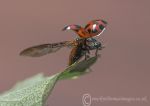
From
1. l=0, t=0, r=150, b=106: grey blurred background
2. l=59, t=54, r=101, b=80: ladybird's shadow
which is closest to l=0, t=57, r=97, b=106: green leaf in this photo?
l=59, t=54, r=101, b=80: ladybird's shadow

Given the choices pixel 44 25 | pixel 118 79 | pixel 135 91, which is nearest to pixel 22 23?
pixel 44 25

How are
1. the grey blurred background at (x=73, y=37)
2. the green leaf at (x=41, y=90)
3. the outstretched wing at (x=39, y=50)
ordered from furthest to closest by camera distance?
the grey blurred background at (x=73, y=37) < the outstretched wing at (x=39, y=50) < the green leaf at (x=41, y=90)

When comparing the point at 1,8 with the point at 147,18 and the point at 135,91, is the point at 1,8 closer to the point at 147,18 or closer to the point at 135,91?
the point at 147,18

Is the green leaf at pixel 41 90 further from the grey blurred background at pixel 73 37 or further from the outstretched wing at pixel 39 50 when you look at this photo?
the grey blurred background at pixel 73 37

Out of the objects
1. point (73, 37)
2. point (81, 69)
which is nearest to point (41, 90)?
point (81, 69)

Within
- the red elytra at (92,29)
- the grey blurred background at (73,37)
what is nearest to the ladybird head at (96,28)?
the red elytra at (92,29)

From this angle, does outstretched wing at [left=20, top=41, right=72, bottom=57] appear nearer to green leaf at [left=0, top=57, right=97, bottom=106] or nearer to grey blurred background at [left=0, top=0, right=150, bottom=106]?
green leaf at [left=0, top=57, right=97, bottom=106]

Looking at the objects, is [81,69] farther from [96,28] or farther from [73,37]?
→ [73,37]

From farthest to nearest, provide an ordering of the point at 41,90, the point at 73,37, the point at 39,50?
1. the point at 73,37
2. the point at 39,50
3. the point at 41,90
